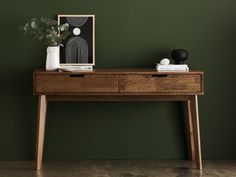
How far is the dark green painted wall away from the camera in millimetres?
4398

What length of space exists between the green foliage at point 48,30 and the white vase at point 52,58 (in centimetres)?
5

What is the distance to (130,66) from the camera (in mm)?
4422

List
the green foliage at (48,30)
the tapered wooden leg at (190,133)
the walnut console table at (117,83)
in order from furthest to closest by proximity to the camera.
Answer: the tapered wooden leg at (190,133)
the green foliage at (48,30)
the walnut console table at (117,83)

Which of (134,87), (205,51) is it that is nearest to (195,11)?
(205,51)

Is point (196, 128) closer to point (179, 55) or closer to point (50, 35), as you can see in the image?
point (179, 55)

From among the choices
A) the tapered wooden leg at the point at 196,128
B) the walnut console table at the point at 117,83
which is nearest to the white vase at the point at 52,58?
the walnut console table at the point at 117,83

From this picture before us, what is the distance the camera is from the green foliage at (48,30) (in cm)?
415

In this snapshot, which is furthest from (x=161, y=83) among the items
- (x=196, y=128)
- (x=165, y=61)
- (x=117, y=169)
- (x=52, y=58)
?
(x=52, y=58)

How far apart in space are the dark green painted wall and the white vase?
26 centimetres

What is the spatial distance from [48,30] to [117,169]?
1297 mm

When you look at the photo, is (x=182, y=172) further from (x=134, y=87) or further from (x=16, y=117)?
(x=16, y=117)

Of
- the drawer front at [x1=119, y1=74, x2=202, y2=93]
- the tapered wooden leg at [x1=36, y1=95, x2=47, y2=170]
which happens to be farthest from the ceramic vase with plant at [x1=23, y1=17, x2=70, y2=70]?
the drawer front at [x1=119, y1=74, x2=202, y2=93]

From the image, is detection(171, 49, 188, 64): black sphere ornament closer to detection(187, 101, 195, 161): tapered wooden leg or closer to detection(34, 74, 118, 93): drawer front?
detection(187, 101, 195, 161): tapered wooden leg

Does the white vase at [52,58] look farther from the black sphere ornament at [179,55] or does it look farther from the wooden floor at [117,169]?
the black sphere ornament at [179,55]
